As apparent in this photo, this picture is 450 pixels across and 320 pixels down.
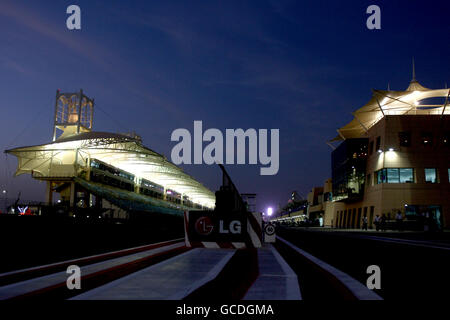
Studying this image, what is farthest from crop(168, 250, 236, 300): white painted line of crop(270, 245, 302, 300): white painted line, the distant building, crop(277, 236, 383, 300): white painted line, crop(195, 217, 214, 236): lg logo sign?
the distant building

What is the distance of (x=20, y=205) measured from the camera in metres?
44.2

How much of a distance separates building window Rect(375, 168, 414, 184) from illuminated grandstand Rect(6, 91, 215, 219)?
121ft

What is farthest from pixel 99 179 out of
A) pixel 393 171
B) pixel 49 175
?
pixel 393 171

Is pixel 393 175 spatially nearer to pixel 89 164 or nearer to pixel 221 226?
pixel 221 226

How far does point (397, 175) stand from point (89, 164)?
47291mm

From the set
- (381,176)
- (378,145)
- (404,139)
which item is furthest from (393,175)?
(378,145)

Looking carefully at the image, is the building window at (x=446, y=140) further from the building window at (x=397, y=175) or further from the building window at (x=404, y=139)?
the building window at (x=397, y=175)

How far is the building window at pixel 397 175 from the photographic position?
1789 inches

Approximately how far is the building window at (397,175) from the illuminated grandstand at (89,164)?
36834mm

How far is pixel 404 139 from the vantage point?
4581cm

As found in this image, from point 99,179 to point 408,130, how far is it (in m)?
49.2

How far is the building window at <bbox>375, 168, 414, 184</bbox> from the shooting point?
4544 cm

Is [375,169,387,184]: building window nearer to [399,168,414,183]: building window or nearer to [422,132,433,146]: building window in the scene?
[399,168,414,183]: building window

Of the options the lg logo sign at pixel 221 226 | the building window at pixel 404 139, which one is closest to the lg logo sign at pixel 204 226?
the lg logo sign at pixel 221 226
